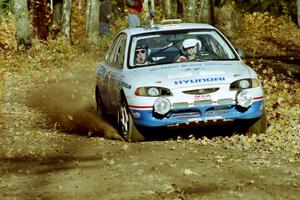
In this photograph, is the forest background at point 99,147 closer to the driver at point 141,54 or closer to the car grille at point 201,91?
the car grille at point 201,91

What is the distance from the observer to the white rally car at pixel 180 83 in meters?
9.70

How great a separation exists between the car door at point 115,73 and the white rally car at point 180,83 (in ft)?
0.06

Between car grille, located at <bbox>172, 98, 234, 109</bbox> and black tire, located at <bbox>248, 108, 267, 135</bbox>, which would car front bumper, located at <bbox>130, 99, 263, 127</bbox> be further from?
black tire, located at <bbox>248, 108, 267, 135</bbox>

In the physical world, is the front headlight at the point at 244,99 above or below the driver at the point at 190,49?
below

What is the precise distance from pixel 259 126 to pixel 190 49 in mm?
1632

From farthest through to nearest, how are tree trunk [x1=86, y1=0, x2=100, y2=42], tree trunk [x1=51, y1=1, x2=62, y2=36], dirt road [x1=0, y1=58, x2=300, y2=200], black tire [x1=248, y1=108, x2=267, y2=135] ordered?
tree trunk [x1=51, y1=1, x2=62, y2=36]
tree trunk [x1=86, y1=0, x2=100, y2=42]
black tire [x1=248, y1=108, x2=267, y2=135]
dirt road [x1=0, y1=58, x2=300, y2=200]

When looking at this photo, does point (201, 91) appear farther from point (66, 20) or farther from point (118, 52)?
point (66, 20)

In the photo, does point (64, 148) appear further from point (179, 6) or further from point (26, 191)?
point (179, 6)

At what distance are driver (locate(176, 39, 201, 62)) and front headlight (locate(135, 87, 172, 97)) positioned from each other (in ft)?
3.96

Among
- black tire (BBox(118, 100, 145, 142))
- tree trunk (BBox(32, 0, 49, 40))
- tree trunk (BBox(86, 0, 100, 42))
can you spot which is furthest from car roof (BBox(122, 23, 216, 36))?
tree trunk (BBox(32, 0, 49, 40))

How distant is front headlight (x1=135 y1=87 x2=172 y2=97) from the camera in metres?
9.70

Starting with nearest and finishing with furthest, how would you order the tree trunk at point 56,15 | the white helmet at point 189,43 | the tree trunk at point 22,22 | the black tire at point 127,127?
the black tire at point 127,127 < the white helmet at point 189,43 < the tree trunk at point 22,22 < the tree trunk at point 56,15

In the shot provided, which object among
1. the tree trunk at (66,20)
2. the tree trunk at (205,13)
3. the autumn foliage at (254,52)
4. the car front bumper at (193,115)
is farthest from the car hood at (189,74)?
the tree trunk at (205,13)

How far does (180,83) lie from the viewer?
9703mm
